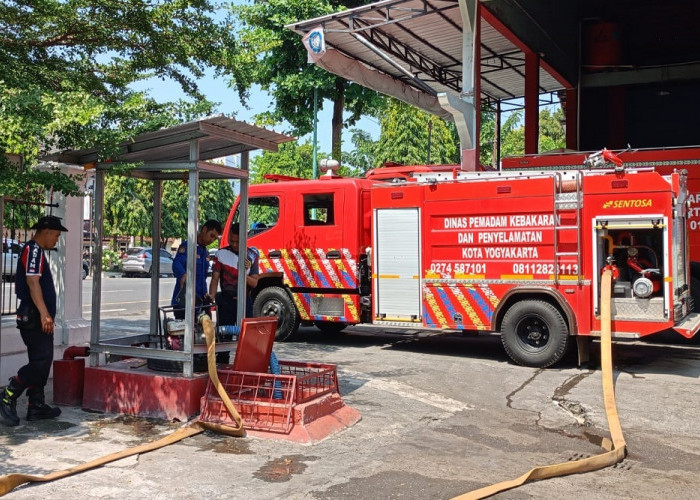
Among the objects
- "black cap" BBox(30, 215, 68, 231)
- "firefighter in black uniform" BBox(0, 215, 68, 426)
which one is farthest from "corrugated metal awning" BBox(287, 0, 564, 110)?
"firefighter in black uniform" BBox(0, 215, 68, 426)

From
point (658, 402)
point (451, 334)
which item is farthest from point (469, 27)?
point (658, 402)

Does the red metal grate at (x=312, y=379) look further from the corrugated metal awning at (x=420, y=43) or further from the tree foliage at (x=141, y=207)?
the tree foliage at (x=141, y=207)

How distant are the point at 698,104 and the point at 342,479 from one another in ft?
61.8

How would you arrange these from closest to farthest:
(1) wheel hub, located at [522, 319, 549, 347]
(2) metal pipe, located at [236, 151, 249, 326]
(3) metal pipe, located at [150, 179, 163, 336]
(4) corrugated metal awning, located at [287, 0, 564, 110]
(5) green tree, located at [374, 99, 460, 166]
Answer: (2) metal pipe, located at [236, 151, 249, 326] → (3) metal pipe, located at [150, 179, 163, 336] → (1) wheel hub, located at [522, 319, 549, 347] → (4) corrugated metal awning, located at [287, 0, 564, 110] → (5) green tree, located at [374, 99, 460, 166]

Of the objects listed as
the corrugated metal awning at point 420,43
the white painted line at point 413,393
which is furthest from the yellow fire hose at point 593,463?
the corrugated metal awning at point 420,43

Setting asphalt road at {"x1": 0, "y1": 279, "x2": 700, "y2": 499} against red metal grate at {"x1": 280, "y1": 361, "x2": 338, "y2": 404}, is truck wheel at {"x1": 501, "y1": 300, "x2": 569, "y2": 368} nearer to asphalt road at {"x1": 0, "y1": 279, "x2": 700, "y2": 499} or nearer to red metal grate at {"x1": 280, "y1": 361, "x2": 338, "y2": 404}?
asphalt road at {"x1": 0, "y1": 279, "x2": 700, "y2": 499}

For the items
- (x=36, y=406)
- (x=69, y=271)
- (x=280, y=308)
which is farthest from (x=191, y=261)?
(x=280, y=308)

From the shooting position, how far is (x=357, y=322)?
1069 centimetres

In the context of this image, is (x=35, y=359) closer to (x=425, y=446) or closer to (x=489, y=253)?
(x=425, y=446)

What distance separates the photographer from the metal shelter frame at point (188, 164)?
20.3 ft

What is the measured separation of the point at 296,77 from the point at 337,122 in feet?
5.76

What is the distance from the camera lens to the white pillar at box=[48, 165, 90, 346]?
7.79 m

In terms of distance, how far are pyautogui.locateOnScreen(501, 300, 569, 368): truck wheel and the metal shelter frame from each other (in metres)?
3.87

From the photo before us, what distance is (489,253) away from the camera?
375 inches
